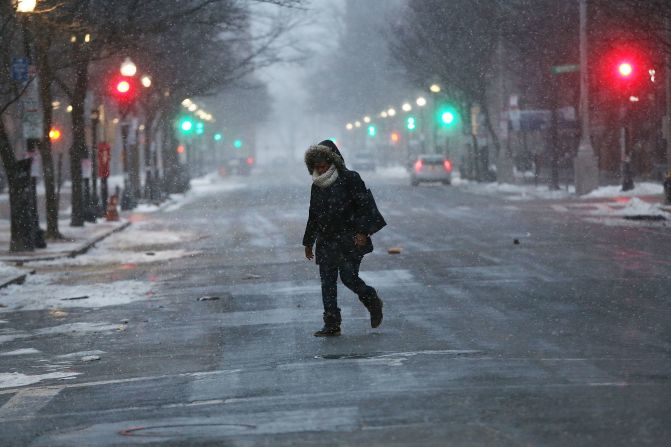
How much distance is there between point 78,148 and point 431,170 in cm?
3298

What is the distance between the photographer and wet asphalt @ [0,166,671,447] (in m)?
7.82

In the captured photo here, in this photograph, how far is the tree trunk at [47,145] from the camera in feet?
95.6

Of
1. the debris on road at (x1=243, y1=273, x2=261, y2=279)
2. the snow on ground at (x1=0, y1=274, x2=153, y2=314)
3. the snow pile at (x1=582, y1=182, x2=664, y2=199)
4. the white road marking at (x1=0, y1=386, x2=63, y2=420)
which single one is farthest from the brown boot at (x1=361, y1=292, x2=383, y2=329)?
the snow pile at (x1=582, y1=182, x2=664, y2=199)

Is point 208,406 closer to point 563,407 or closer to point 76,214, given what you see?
point 563,407

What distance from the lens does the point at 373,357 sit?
10781 mm

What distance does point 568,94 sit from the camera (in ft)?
213

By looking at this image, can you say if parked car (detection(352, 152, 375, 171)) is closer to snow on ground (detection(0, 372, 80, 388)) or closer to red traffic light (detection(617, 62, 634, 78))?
red traffic light (detection(617, 62, 634, 78))

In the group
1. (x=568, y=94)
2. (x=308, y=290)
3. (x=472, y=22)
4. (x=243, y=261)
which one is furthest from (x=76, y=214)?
(x=568, y=94)

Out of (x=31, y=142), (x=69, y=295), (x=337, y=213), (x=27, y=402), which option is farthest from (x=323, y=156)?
(x=31, y=142)

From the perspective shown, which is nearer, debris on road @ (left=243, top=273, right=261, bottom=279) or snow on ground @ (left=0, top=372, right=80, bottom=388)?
snow on ground @ (left=0, top=372, right=80, bottom=388)

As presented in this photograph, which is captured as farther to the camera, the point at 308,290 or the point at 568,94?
the point at 568,94

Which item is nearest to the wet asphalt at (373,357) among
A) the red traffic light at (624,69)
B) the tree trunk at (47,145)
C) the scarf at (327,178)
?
the scarf at (327,178)

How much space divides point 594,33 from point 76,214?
23.7 m

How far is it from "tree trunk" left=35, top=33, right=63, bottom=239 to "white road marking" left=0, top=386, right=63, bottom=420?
19198 millimetres
